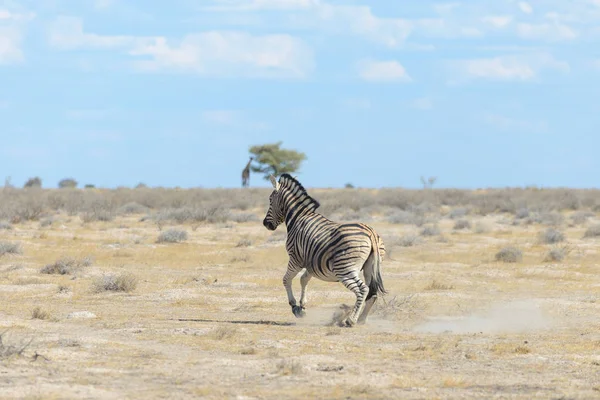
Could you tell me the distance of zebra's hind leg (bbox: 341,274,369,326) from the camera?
536 inches

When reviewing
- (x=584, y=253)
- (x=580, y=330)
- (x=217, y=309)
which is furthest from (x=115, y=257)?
(x=580, y=330)

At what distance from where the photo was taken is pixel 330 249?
1384 centimetres

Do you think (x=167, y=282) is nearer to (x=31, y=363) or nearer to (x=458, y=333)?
(x=458, y=333)

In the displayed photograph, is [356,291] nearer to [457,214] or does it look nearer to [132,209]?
[457,214]

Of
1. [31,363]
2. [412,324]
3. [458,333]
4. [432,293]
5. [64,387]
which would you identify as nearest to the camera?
[64,387]

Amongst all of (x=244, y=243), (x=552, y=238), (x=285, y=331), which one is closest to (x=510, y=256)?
(x=552, y=238)

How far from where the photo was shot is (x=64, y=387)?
936 cm

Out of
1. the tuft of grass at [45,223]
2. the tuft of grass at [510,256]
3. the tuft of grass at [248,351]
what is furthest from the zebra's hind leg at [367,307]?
the tuft of grass at [45,223]

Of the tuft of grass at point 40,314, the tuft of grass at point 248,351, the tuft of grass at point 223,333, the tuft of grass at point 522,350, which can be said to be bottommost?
the tuft of grass at point 522,350

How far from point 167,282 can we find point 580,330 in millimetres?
9203

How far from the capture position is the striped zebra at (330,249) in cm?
1368

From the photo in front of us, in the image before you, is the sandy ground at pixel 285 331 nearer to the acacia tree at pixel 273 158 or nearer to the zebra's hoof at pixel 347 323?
the zebra's hoof at pixel 347 323

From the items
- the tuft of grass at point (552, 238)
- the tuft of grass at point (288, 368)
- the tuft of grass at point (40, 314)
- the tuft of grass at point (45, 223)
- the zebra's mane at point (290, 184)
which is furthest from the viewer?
the tuft of grass at point (45, 223)

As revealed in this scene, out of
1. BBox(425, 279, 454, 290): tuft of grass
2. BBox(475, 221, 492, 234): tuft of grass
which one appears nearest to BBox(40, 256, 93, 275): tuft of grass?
BBox(425, 279, 454, 290): tuft of grass
